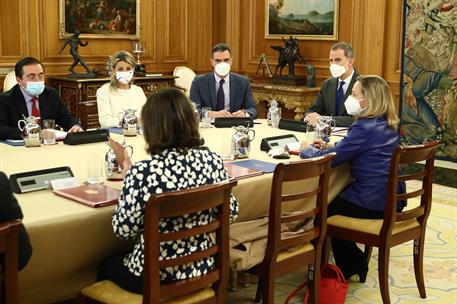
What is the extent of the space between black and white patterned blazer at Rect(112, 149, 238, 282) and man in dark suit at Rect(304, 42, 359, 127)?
2917 millimetres

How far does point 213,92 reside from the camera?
6.04m

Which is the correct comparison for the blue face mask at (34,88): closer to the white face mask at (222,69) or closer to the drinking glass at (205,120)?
the drinking glass at (205,120)

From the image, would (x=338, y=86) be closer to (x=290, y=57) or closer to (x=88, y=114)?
(x=88, y=114)

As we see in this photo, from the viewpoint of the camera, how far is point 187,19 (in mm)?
9453

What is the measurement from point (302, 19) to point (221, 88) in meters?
3.06

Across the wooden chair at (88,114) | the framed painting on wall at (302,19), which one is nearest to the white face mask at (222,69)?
the wooden chair at (88,114)

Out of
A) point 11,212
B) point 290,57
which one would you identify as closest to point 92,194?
point 11,212

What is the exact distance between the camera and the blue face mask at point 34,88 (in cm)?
474

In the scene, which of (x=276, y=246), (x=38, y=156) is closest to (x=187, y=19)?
(x=38, y=156)

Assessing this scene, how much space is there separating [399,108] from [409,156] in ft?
13.9

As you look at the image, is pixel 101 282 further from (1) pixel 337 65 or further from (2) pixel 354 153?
(1) pixel 337 65

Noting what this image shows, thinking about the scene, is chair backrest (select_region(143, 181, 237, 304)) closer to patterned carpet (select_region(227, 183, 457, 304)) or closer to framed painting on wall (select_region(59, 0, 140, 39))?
patterned carpet (select_region(227, 183, 457, 304))

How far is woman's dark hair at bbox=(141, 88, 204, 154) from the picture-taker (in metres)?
2.62

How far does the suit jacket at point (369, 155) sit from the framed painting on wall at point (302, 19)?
183 inches
